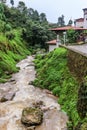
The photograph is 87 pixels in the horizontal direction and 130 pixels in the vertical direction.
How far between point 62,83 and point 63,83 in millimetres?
519

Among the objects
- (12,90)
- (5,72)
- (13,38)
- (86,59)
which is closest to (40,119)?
(86,59)

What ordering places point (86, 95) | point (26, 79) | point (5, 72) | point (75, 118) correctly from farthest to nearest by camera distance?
point (5, 72), point (26, 79), point (75, 118), point (86, 95)

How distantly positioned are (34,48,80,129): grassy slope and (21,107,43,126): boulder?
5.90 feet

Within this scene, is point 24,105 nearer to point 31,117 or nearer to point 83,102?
point 31,117

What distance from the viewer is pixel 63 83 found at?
2236 cm

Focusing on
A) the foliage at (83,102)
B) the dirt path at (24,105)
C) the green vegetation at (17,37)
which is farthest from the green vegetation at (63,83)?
the green vegetation at (17,37)

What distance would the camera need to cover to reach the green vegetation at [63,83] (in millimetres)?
16741

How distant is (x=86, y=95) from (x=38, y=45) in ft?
143

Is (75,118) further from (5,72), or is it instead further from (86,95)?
(5,72)

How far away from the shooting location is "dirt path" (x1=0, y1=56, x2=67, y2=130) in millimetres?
16078

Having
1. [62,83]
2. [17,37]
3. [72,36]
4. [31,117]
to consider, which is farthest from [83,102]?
[17,37]

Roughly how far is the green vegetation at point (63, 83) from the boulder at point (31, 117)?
5.83 ft

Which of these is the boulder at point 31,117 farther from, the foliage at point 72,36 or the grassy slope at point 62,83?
the foliage at point 72,36

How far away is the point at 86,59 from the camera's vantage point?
704 inches
